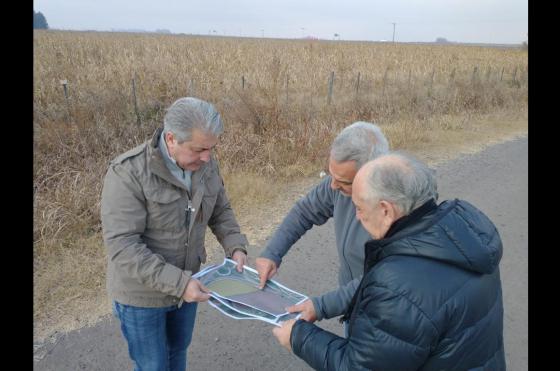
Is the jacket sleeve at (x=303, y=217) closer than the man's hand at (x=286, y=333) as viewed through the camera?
No

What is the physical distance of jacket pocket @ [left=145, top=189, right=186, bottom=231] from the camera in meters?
1.99

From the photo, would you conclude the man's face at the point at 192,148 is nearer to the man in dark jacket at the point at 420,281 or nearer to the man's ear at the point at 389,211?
the man in dark jacket at the point at 420,281

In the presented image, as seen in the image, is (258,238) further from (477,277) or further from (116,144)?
(477,277)

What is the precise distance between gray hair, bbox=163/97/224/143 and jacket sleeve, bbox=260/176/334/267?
0.83 metres

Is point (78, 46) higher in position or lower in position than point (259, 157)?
higher

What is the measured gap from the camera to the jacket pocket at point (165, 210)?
1993 millimetres

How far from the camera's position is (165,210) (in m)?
2.04

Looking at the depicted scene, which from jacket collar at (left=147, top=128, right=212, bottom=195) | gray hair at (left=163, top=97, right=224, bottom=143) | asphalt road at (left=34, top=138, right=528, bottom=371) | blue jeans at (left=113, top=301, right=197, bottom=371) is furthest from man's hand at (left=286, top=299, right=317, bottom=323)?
asphalt road at (left=34, top=138, right=528, bottom=371)

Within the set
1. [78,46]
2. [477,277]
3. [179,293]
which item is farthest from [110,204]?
[78,46]

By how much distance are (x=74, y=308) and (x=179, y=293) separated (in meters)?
2.01

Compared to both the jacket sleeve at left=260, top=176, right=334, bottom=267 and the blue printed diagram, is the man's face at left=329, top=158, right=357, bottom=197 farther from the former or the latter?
the blue printed diagram

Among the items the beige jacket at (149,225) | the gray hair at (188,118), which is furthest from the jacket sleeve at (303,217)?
the gray hair at (188,118)

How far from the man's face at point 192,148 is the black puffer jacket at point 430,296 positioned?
889 mm

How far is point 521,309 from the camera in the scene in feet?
12.7
